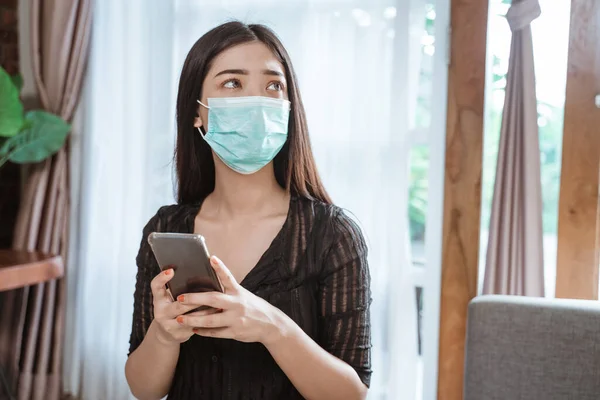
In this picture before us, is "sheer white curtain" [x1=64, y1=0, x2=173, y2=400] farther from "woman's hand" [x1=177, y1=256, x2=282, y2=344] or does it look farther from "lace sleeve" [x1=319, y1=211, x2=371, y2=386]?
"woman's hand" [x1=177, y1=256, x2=282, y2=344]

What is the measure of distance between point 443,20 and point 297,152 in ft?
3.00

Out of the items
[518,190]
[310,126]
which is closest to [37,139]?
[310,126]

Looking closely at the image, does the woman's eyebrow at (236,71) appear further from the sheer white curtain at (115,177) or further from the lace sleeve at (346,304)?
the sheer white curtain at (115,177)

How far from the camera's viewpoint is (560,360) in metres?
1.17

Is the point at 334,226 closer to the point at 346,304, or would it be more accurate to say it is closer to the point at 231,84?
the point at 346,304

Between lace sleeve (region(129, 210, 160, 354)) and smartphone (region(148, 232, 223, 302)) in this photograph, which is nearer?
smartphone (region(148, 232, 223, 302))

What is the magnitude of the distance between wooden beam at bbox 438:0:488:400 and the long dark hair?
65 centimetres

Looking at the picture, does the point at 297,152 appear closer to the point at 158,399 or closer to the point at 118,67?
the point at 158,399

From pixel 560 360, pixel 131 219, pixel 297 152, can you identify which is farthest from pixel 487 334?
pixel 131 219

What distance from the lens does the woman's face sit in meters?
1.25

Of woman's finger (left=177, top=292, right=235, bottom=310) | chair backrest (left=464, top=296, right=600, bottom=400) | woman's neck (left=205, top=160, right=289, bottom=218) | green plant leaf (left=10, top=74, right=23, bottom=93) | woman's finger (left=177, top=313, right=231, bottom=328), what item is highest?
green plant leaf (left=10, top=74, right=23, bottom=93)

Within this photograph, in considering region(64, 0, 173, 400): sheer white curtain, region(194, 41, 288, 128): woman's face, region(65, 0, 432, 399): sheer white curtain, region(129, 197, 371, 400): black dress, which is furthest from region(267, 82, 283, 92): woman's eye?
region(64, 0, 173, 400): sheer white curtain

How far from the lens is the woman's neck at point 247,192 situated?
1.33m

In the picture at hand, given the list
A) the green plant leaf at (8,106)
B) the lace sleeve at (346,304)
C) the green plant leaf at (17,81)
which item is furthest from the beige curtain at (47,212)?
the lace sleeve at (346,304)
